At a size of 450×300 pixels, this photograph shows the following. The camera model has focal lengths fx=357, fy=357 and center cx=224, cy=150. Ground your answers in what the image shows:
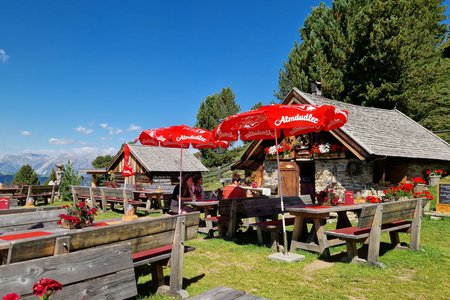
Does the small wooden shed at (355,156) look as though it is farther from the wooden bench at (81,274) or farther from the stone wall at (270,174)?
the wooden bench at (81,274)

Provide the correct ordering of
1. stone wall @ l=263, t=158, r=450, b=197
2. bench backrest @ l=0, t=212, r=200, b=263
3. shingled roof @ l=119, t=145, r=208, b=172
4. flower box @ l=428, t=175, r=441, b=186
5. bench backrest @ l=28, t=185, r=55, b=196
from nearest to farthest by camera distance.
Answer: bench backrest @ l=0, t=212, r=200, b=263 → stone wall @ l=263, t=158, r=450, b=197 → flower box @ l=428, t=175, r=441, b=186 → bench backrest @ l=28, t=185, r=55, b=196 → shingled roof @ l=119, t=145, r=208, b=172

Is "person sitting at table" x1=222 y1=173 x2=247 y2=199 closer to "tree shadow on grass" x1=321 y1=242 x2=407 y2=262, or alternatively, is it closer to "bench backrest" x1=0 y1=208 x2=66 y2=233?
"tree shadow on grass" x1=321 y1=242 x2=407 y2=262

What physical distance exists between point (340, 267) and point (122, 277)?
434 cm

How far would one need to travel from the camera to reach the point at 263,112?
263 inches

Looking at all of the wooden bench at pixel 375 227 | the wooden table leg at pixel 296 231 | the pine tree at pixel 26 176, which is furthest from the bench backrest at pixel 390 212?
the pine tree at pixel 26 176

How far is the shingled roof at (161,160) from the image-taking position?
86.7 ft

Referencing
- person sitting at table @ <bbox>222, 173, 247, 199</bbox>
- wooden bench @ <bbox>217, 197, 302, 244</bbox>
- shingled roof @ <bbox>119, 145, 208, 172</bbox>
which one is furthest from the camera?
shingled roof @ <bbox>119, 145, 208, 172</bbox>

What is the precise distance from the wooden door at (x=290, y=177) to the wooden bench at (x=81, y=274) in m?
12.7

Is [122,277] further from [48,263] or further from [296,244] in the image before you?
[296,244]

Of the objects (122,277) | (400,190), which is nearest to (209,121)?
(400,190)

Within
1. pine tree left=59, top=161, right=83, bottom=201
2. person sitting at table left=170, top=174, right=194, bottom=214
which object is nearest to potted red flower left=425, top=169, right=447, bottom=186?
person sitting at table left=170, top=174, right=194, bottom=214

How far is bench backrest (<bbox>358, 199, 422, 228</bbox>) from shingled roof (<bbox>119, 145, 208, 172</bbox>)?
66.9 ft

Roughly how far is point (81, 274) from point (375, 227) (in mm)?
5233

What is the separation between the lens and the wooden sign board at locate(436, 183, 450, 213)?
1199 cm
